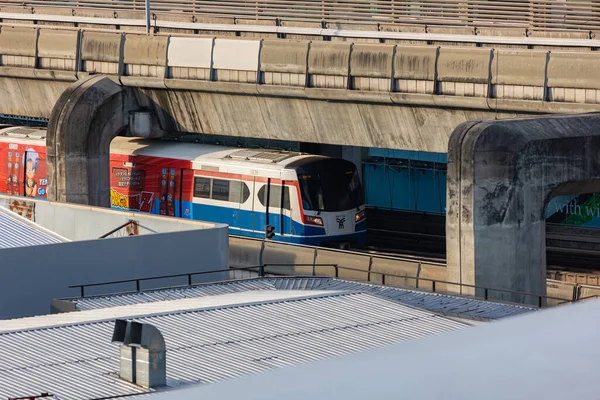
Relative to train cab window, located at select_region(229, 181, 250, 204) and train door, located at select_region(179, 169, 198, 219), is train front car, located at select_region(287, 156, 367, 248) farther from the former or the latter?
train door, located at select_region(179, 169, 198, 219)

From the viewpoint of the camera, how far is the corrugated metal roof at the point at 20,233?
23.5m

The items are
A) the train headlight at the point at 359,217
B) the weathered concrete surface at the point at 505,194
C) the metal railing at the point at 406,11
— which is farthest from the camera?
the train headlight at the point at 359,217

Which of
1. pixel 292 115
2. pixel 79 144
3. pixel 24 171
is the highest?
pixel 292 115

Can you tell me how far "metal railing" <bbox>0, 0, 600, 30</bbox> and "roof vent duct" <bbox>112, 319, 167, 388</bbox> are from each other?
63.3 feet

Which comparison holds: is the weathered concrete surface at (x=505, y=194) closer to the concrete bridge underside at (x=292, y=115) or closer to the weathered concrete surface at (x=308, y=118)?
the concrete bridge underside at (x=292, y=115)

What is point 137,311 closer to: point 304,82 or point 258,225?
point 304,82

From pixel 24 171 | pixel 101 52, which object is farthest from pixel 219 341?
pixel 24 171

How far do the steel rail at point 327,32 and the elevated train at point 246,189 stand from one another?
473 cm

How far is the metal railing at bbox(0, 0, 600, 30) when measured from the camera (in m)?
30.3

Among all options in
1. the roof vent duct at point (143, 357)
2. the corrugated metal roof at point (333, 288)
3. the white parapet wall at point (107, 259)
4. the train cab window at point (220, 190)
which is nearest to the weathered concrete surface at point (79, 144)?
the train cab window at point (220, 190)

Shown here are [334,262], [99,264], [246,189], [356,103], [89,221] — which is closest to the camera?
[99,264]

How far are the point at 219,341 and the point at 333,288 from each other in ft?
22.0

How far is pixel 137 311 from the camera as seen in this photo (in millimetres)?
17250

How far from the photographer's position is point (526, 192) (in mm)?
23812
